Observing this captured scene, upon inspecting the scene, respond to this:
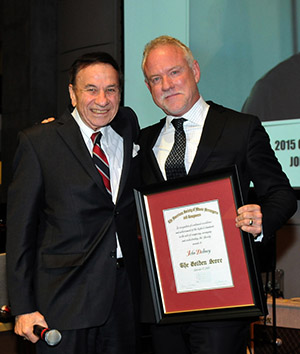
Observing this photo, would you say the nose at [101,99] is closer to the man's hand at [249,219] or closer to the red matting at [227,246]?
the red matting at [227,246]

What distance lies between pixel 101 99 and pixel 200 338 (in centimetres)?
93

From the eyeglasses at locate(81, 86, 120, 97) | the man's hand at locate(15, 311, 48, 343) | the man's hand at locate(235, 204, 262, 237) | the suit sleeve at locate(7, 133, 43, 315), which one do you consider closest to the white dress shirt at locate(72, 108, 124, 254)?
the eyeglasses at locate(81, 86, 120, 97)

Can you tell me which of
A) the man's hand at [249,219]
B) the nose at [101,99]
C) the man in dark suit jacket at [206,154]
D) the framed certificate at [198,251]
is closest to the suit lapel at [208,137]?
the man in dark suit jacket at [206,154]

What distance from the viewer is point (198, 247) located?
1729 millimetres

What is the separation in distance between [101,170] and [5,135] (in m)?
4.14

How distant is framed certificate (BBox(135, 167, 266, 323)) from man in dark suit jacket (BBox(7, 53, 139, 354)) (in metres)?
0.15

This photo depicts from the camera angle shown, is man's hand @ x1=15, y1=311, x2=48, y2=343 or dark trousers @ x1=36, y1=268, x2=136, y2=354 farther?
dark trousers @ x1=36, y1=268, x2=136, y2=354

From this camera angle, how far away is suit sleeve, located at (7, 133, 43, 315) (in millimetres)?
1822

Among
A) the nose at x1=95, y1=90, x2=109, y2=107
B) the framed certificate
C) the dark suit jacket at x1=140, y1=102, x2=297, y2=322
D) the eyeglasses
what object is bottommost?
the framed certificate

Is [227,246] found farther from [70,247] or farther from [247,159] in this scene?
[70,247]

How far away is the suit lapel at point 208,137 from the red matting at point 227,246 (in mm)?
143

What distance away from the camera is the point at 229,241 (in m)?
1.68

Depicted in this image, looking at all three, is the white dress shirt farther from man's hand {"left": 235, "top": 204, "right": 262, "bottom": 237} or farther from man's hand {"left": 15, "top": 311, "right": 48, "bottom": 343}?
man's hand {"left": 235, "top": 204, "right": 262, "bottom": 237}

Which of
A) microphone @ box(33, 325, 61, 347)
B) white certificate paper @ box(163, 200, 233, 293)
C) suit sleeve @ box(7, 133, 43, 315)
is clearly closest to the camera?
microphone @ box(33, 325, 61, 347)
